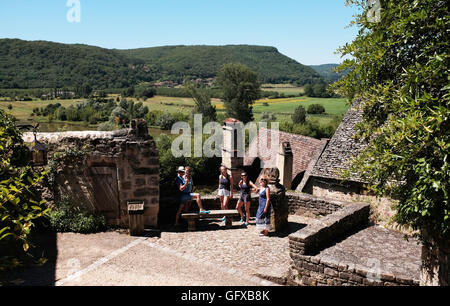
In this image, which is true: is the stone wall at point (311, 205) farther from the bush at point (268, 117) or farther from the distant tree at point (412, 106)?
the bush at point (268, 117)

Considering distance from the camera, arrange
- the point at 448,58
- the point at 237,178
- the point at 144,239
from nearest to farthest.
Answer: the point at 448,58, the point at 144,239, the point at 237,178

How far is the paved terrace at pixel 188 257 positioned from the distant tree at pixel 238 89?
170ft

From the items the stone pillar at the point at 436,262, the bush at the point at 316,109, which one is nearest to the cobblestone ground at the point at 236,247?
the stone pillar at the point at 436,262

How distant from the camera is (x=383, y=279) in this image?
6.65m

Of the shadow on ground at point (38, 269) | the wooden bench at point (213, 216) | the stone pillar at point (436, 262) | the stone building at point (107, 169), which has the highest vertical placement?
the stone building at point (107, 169)

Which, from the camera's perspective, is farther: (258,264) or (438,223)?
(258,264)

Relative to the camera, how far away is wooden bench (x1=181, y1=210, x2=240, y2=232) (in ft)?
31.6

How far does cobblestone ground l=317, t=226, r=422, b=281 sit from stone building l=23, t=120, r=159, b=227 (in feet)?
15.2

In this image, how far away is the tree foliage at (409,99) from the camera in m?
4.81

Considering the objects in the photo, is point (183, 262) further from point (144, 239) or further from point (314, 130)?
point (314, 130)

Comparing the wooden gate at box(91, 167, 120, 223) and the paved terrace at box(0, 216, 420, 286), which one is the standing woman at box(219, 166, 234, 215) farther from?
the wooden gate at box(91, 167, 120, 223)

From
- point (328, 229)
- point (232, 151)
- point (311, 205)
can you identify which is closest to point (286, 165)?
point (232, 151)

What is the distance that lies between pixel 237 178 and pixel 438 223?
12423 mm
